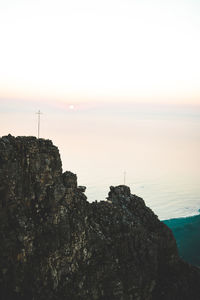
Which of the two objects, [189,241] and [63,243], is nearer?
[63,243]

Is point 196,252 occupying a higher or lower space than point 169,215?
lower

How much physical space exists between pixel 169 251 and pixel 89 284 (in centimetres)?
931

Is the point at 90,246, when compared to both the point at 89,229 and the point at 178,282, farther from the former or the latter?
the point at 178,282

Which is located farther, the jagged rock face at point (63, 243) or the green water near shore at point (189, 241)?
the green water near shore at point (189, 241)

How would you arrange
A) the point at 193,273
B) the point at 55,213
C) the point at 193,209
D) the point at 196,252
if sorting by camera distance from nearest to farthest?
the point at 55,213, the point at 193,273, the point at 196,252, the point at 193,209

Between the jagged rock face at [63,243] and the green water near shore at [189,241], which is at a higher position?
the jagged rock face at [63,243]

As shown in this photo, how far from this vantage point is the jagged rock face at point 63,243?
64.9ft

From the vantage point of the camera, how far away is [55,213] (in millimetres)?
21281

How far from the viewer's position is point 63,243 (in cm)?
2103

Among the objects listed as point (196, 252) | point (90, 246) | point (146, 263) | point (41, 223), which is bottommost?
point (196, 252)

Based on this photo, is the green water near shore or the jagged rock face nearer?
the jagged rock face

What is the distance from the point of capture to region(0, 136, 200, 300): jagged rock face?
1978cm

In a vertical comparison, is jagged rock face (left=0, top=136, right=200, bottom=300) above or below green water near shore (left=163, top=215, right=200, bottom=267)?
above

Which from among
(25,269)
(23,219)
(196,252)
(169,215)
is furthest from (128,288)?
(169,215)
